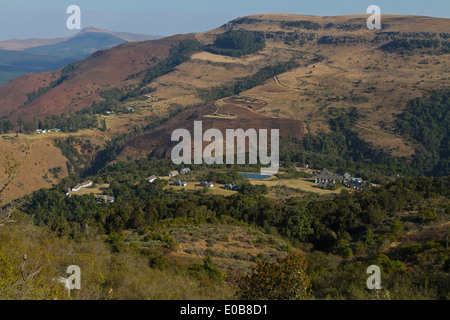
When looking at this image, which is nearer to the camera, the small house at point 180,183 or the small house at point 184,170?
the small house at point 180,183

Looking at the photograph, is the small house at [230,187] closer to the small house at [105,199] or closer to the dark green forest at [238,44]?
the small house at [105,199]

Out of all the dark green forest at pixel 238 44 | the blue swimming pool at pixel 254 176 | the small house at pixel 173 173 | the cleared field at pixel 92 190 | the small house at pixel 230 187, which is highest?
the dark green forest at pixel 238 44

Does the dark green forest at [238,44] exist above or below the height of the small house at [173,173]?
above

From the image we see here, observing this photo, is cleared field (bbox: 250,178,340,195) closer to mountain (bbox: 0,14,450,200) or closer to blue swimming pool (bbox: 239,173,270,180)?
blue swimming pool (bbox: 239,173,270,180)

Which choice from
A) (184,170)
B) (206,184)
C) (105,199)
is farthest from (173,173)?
(105,199)

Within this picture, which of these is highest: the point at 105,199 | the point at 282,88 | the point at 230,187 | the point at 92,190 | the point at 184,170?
the point at 282,88

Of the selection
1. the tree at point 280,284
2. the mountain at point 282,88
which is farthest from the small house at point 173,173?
the tree at point 280,284

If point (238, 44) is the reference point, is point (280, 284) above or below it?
below

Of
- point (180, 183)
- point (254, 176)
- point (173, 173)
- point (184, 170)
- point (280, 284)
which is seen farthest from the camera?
point (184, 170)

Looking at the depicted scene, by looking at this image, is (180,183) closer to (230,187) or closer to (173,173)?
(173,173)

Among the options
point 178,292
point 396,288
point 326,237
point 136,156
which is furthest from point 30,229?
point 136,156

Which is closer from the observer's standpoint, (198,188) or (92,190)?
(198,188)

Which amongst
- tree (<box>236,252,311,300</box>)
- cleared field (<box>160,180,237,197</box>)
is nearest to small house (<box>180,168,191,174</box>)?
cleared field (<box>160,180,237,197</box>)
